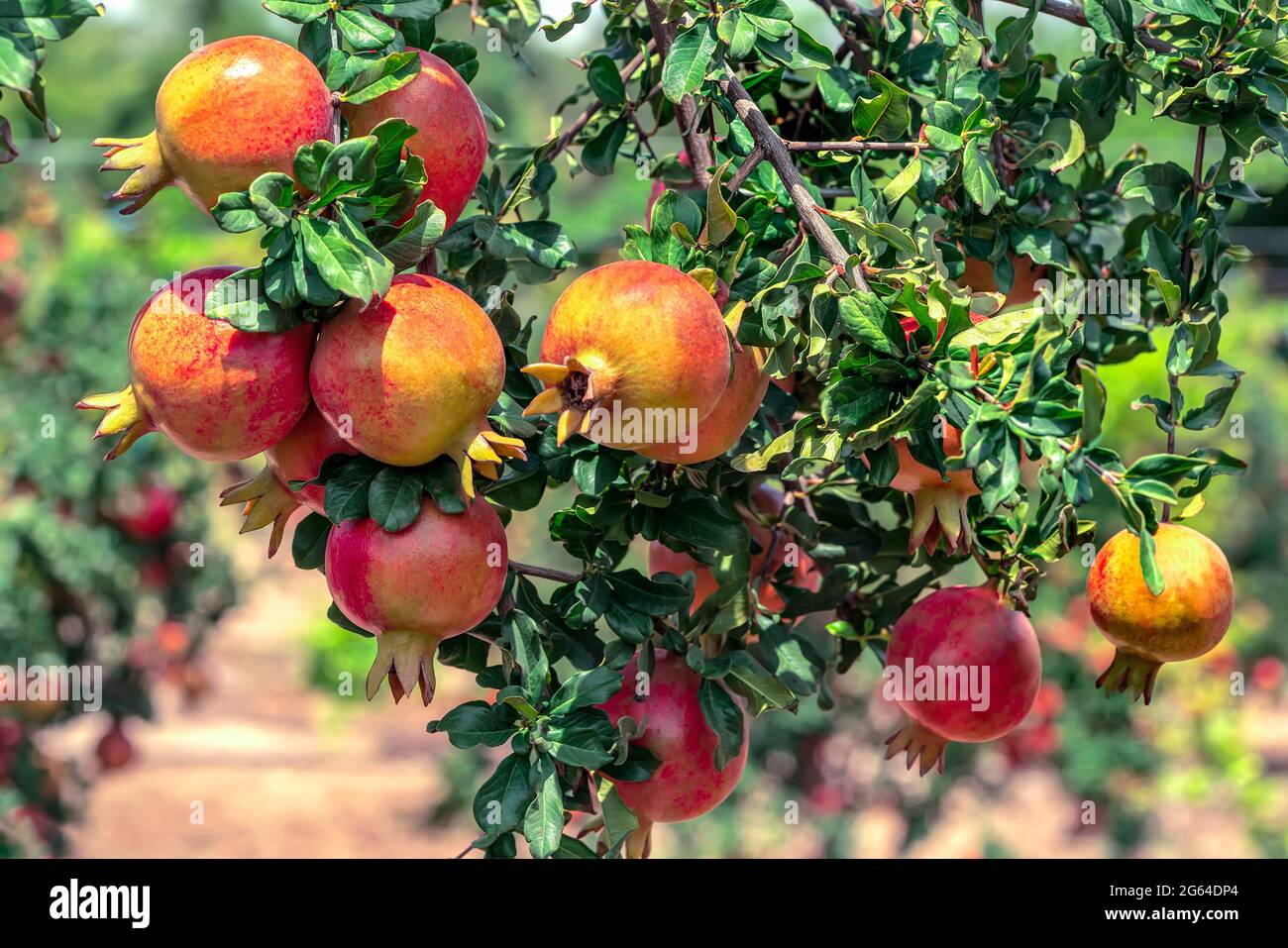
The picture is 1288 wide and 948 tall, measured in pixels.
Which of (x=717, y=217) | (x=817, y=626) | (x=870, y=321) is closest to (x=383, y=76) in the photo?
(x=717, y=217)

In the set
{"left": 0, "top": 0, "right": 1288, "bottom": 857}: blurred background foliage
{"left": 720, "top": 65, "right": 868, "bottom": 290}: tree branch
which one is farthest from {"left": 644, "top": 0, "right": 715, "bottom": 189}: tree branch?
{"left": 0, "top": 0, "right": 1288, "bottom": 857}: blurred background foliage

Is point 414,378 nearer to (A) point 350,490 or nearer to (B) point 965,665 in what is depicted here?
(A) point 350,490

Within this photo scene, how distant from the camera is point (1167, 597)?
1009 mm

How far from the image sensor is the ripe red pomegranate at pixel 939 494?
38.9 inches

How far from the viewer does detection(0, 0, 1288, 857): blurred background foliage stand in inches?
120

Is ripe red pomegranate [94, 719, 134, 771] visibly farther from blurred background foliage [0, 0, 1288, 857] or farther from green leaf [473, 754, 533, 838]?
green leaf [473, 754, 533, 838]

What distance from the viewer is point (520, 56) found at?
1245 millimetres

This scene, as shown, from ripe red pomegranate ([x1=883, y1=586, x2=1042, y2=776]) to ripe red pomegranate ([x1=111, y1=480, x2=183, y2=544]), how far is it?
2.39 m

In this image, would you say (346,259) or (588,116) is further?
(588,116)

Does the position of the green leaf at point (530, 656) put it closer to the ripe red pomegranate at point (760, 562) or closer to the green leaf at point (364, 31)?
the ripe red pomegranate at point (760, 562)

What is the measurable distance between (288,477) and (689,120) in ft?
1.38

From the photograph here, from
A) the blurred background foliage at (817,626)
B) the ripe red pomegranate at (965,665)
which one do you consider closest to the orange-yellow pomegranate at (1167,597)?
the ripe red pomegranate at (965,665)

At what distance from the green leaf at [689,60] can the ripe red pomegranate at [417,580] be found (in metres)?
0.32

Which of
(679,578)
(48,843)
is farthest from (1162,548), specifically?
(48,843)
